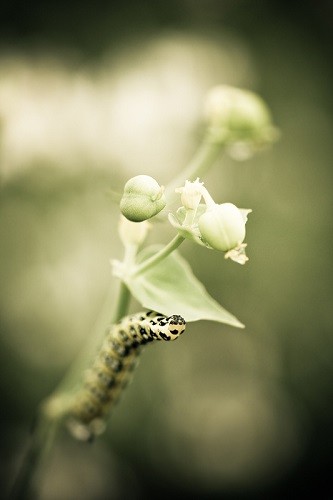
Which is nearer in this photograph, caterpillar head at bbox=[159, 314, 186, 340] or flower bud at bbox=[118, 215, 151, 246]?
caterpillar head at bbox=[159, 314, 186, 340]

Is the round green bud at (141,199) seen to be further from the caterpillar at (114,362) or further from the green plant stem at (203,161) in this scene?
the green plant stem at (203,161)

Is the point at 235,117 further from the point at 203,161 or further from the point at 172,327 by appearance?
the point at 172,327

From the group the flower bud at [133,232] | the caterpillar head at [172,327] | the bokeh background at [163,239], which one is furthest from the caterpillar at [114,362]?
the bokeh background at [163,239]

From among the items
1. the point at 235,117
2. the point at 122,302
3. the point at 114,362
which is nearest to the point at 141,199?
the point at 122,302

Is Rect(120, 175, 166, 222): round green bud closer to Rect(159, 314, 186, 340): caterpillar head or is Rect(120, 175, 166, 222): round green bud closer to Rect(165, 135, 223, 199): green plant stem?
Rect(159, 314, 186, 340): caterpillar head

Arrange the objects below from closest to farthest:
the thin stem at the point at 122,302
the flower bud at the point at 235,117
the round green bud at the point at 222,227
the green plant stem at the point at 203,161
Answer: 1. the round green bud at the point at 222,227
2. the thin stem at the point at 122,302
3. the green plant stem at the point at 203,161
4. the flower bud at the point at 235,117

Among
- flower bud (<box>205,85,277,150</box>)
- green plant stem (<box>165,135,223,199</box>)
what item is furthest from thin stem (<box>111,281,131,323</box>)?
flower bud (<box>205,85,277,150</box>)
